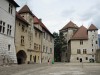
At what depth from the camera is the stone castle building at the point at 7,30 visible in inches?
1130

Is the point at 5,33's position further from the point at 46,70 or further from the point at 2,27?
the point at 46,70

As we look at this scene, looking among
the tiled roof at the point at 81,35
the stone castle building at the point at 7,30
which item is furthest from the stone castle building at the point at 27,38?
the tiled roof at the point at 81,35

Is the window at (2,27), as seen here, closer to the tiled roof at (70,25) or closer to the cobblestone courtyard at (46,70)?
the cobblestone courtyard at (46,70)

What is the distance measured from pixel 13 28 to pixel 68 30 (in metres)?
63.2

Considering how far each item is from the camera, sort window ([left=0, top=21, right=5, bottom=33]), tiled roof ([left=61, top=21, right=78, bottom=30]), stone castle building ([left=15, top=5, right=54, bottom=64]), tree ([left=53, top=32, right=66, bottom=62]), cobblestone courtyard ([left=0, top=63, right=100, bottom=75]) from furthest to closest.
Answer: tiled roof ([left=61, top=21, right=78, bottom=30]), tree ([left=53, top=32, right=66, bottom=62]), stone castle building ([left=15, top=5, right=54, bottom=64]), window ([left=0, top=21, right=5, bottom=33]), cobblestone courtyard ([left=0, top=63, right=100, bottom=75])

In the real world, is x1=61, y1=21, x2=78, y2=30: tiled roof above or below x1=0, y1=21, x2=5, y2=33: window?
above

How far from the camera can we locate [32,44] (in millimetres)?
46969

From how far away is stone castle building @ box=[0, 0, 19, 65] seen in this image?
94.2 ft

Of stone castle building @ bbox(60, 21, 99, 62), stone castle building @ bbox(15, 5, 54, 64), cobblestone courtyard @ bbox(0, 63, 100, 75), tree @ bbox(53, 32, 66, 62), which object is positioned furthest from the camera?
tree @ bbox(53, 32, 66, 62)

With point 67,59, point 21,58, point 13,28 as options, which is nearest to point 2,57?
point 13,28

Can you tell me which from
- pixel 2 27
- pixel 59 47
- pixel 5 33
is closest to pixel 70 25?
pixel 59 47

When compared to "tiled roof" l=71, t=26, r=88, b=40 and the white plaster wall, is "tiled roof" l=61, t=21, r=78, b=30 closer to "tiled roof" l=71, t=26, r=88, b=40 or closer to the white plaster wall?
"tiled roof" l=71, t=26, r=88, b=40

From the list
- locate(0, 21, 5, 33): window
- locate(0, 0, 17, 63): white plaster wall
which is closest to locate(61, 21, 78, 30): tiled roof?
locate(0, 0, 17, 63): white plaster wall

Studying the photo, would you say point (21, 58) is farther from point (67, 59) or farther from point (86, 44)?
point (67, 59)
